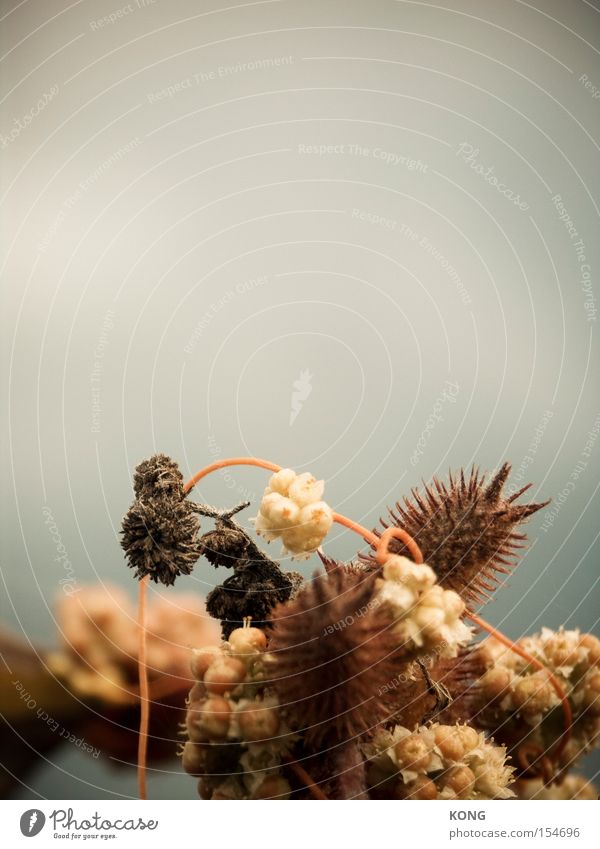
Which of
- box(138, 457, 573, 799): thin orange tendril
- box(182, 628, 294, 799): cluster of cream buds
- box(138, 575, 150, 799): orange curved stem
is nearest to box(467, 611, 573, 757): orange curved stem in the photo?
box(138, 457, 573, 799): thin orange tendril

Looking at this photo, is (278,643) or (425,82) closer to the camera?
(278,643)

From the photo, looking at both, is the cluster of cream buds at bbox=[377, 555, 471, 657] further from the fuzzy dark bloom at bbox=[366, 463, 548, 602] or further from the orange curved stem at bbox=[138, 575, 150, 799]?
the orange curved stem at bbox=[138, 575, 150, 799]

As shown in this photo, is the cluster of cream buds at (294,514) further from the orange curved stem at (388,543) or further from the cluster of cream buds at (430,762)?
the cluster of cream buds at (430,762)

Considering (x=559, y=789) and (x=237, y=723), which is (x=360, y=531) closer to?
(x=237, y=723)

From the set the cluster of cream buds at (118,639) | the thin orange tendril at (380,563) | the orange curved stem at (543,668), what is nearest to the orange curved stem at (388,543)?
the thin orange tendril at (380,563)

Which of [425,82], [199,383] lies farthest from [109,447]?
[425,82]

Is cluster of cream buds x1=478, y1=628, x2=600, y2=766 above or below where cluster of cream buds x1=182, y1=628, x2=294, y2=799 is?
above
